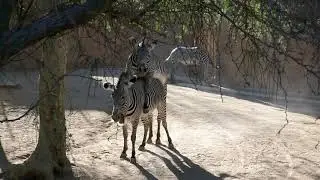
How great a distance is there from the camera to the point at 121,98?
8.99m

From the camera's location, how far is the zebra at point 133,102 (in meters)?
8.93

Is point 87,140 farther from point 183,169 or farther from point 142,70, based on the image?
point 183,169

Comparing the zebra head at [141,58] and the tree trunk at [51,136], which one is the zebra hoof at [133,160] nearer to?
the tree trunk at [51,136]

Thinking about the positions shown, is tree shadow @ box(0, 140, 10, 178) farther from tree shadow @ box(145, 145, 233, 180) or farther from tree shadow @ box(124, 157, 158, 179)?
tree shadow @ box(145, 145, 233, 180)

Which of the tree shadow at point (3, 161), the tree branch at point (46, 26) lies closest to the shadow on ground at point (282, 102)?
the tree shadow at point (3, 161)

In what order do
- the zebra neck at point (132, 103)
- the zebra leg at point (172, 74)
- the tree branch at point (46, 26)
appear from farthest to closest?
the zebra leg at point (172, 74) → the zebra neck at point (132, 103) → the tree branch at point (46, 26)

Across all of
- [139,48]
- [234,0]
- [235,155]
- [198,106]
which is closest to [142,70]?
[139,48]

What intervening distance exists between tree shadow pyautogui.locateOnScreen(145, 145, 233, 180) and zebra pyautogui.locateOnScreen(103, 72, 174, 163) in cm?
56

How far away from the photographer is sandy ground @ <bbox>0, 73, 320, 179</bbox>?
8.77 meters

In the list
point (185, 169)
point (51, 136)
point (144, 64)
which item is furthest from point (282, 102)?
point (51, 136)

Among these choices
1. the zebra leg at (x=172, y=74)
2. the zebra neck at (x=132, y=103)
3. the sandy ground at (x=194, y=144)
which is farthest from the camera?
the zebra leg at (x=172, y=74)

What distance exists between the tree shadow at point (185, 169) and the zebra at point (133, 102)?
1.83 ft

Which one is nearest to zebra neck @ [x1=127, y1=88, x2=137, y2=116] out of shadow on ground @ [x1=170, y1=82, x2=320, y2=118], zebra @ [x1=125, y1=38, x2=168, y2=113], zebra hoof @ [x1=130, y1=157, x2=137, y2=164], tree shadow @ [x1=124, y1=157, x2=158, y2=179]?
zebra @ [x1=125, y1=38, x2=168, y2=113]

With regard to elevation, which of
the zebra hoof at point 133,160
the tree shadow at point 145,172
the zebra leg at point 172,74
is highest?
the zebra leg at point 172,74
